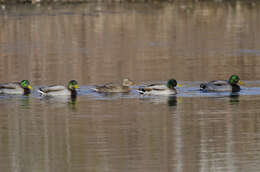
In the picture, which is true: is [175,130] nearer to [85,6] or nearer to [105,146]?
[105,146]

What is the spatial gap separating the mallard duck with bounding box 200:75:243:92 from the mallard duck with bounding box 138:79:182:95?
26.1 inches

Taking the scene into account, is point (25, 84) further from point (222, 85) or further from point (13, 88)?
point (222, 85)

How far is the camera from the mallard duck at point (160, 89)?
19234mm

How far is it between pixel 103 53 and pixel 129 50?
4.12 feet

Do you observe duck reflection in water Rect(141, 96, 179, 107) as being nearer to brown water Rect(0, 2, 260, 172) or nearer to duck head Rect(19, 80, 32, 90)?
brown water Rect(0, 2, 260, 172)

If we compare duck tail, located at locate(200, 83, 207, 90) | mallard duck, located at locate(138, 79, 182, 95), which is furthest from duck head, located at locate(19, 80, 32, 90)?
duck tail, located at locate(200, 83, 207, 90)

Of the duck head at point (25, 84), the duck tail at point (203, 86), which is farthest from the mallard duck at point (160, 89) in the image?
the duck head at point (25, 84)

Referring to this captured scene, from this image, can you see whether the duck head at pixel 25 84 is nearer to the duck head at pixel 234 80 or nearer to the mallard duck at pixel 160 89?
the mallard duck at pixel 160 89

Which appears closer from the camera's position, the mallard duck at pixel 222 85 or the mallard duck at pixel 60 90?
the mallard duck at pixel 60 90

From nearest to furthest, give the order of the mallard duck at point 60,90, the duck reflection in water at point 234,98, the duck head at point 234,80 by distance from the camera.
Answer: the duck reflection in water at point 234,98 → the mallard duck at point 60,90 → the duck head at point 234,80

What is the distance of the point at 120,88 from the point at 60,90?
134cm

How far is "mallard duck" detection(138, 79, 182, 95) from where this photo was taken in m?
19.2

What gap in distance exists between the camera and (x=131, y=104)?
18047 millimetres

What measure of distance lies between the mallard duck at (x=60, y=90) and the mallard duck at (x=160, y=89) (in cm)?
145
